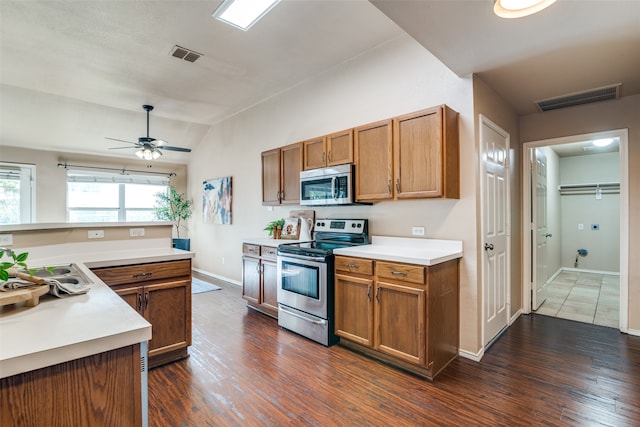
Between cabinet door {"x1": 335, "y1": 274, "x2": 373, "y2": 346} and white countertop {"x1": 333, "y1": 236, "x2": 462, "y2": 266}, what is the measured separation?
0.79 ft

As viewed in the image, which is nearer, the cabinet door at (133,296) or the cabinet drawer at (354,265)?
the cabinet door at (133,296)

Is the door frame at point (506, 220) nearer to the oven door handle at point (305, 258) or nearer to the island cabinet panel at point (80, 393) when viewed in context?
the oven door handle at point (305, 258)

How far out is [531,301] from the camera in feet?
12.9

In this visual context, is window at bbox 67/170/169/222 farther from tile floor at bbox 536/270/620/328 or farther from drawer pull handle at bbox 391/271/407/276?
tile floor at bbox 536/270/620/328

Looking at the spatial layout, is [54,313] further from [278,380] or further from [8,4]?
[8,4]

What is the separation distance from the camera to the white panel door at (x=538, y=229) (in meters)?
3.97

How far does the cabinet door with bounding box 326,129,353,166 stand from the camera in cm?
327

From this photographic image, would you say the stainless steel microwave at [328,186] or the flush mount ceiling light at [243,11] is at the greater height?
the flush mount ceiling light at [243,11]

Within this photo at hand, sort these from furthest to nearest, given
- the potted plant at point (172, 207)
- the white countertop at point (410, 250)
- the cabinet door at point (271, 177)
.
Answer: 1. the potted plant at point (172, 207)
2. the cabinet door at point (271, 177)
3. the white countertop at point (410, 250)

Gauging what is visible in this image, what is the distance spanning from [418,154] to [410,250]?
880 millimetres

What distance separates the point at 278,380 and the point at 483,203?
2.31 metres

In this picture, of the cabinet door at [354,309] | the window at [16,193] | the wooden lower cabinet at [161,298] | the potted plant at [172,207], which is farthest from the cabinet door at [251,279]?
the window at [16,193]

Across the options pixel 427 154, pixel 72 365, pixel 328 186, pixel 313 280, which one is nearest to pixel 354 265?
pixel 313 280

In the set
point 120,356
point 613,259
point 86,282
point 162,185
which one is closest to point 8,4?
point 86,282
